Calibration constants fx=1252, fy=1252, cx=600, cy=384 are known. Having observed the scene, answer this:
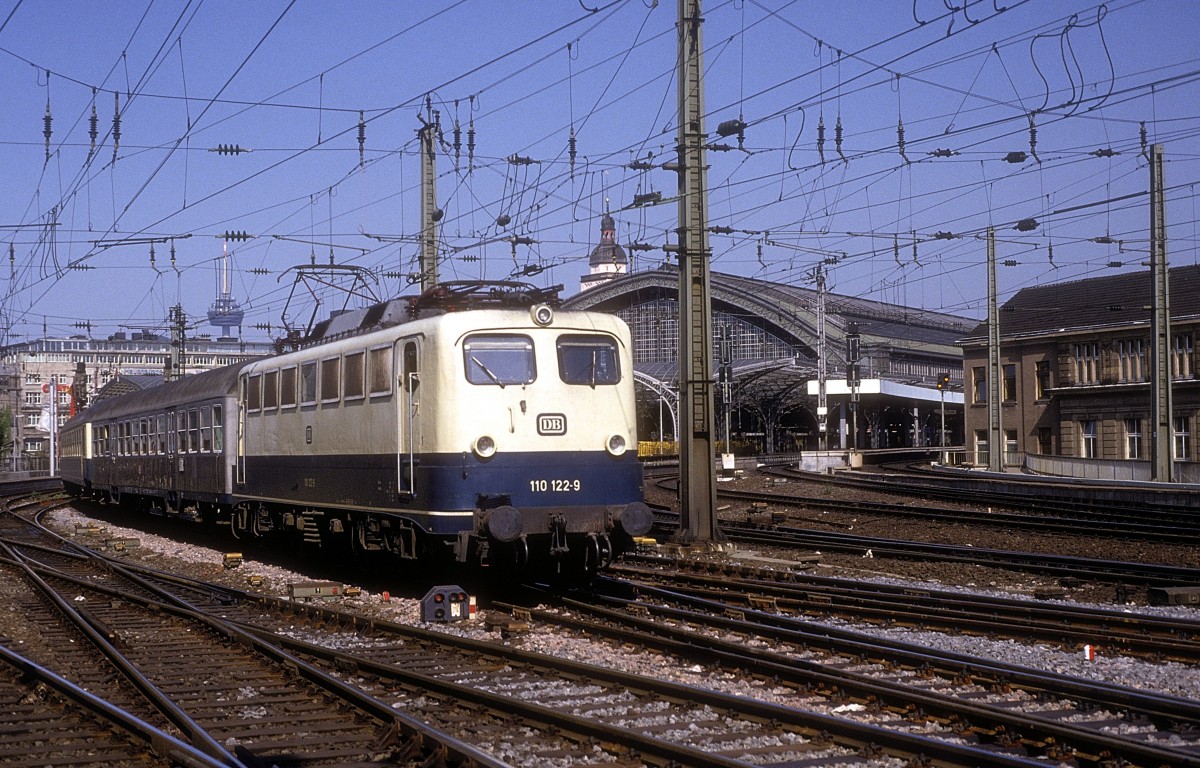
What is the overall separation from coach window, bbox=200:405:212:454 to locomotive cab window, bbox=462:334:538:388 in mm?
11513

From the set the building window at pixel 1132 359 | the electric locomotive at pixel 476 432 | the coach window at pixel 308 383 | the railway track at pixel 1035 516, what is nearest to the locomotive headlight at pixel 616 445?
the electric locomotive at pixel 476 432

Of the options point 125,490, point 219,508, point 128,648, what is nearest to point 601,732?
point 128,648

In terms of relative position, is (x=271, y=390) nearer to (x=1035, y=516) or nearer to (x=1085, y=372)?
(x=1035, y=516)

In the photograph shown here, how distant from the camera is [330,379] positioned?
17016 mm

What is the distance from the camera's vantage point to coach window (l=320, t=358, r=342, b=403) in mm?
16719

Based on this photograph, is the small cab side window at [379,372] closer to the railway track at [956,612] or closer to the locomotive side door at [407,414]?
the locomotive side door at [407,414]

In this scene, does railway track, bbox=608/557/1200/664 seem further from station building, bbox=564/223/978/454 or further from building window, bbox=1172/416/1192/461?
station building, bbox=564/223/978/454

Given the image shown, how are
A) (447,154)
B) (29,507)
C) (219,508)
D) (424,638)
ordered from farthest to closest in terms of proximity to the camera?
(29,507), (447,154), (219,508), (424,638)

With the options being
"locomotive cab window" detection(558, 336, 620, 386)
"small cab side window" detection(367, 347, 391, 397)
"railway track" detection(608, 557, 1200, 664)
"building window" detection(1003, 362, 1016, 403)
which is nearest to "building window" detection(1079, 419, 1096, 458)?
"building window" detection(1003, 362, 1016, 403)

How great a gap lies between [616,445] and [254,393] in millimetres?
8307

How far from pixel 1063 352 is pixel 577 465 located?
154 ft

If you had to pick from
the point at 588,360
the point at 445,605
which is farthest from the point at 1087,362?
the point at 445,605

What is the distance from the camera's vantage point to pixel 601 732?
25.7ft

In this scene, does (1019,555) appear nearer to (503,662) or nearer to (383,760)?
(503,662)
